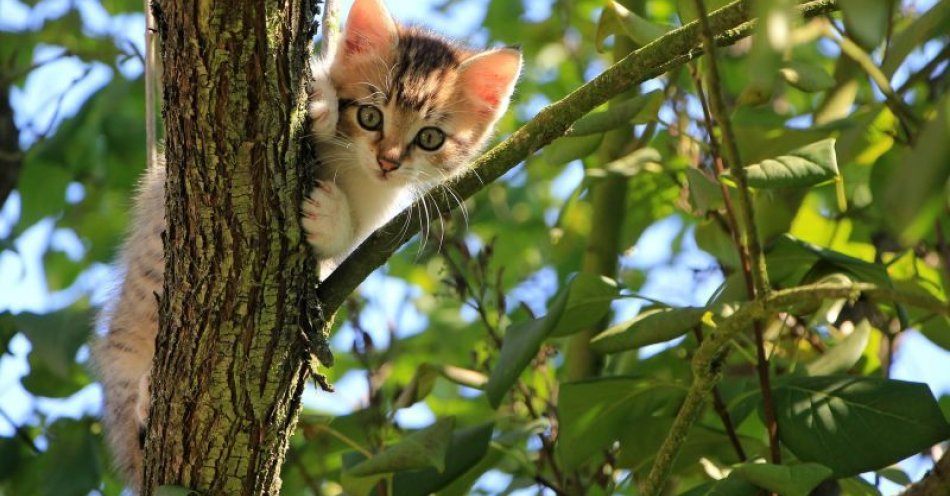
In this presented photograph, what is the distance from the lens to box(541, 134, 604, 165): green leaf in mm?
2729

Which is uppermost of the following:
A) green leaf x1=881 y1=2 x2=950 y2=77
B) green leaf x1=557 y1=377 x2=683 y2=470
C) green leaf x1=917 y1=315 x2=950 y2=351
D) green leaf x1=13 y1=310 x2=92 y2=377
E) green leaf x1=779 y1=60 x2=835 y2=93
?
green leaf x1=881 y1=2 x2=950 y2=77

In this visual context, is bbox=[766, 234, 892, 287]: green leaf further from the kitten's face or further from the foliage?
the kitten's face

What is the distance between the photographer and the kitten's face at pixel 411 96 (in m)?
3.12

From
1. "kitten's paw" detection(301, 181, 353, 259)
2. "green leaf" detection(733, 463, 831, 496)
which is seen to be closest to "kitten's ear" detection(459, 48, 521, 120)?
"kitten's paw" detection(301, 181, 353, 259)

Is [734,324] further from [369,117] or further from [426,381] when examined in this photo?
[369,117]

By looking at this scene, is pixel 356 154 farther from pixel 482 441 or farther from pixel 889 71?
pixel 889 71

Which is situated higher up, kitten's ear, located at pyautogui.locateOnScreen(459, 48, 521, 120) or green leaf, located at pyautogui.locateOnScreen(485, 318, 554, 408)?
kitten's ear, located at pyautogui.locateOnScreen(459, 48, 521, 120)

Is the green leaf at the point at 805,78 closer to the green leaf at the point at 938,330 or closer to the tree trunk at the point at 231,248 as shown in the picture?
the green leaf at the point at 938,330

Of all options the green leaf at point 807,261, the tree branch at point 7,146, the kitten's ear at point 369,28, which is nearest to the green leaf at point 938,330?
the green leaf at point 807,261

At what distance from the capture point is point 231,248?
211cm

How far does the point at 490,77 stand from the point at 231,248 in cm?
165

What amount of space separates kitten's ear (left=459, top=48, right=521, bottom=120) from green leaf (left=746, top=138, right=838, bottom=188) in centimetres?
138

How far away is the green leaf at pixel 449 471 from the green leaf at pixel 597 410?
0.20 m

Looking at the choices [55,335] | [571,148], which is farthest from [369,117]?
[55,335]
